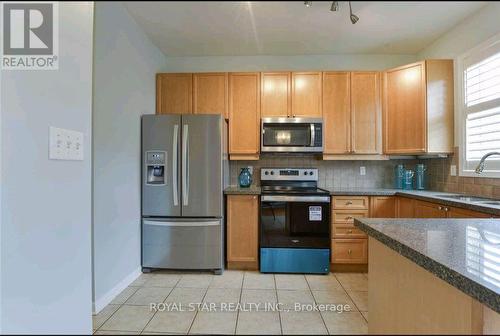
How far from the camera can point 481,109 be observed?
214 centimetres

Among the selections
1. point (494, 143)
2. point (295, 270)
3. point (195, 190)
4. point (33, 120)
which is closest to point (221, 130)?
point (195, 190)

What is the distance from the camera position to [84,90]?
0.73 metres

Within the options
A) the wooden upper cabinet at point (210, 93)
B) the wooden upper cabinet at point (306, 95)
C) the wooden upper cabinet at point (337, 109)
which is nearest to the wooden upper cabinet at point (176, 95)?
the wooden upper cabinet at point (210, 93)

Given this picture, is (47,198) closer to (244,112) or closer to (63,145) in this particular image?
(63,145)

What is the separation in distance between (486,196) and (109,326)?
2728 millimetres

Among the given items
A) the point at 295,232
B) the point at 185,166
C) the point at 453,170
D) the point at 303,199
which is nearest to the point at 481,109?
the point at 453,170

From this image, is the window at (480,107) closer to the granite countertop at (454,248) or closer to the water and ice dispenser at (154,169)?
the granite countertop at (454,248)

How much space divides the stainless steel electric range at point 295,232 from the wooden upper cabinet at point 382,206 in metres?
0.48

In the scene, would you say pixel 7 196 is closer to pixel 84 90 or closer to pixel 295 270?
pixel 84 90

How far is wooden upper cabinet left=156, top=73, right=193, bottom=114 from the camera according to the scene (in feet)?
9.80

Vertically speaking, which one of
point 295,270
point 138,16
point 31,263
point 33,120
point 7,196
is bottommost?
point 295,270

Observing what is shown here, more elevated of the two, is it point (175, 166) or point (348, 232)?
point (175, 166)

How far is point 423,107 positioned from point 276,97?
1499 millimetres

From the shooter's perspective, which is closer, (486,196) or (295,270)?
(486,196)
